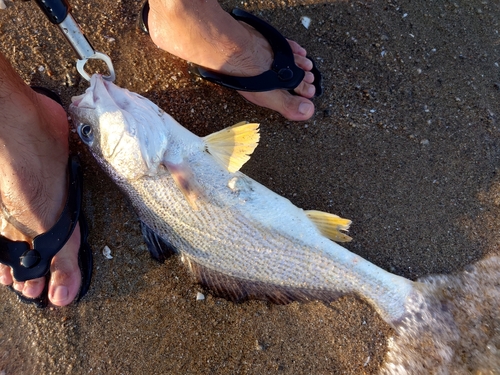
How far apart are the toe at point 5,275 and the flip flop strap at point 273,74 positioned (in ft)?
6.16

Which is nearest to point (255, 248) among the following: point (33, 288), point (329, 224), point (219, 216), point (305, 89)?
point (219, 216)

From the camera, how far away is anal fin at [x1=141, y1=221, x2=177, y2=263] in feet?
7.88

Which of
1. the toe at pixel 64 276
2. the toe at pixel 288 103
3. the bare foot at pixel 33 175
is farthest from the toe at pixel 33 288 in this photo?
the toe at pixel 288 103

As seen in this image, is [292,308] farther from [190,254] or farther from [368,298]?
[190,254]

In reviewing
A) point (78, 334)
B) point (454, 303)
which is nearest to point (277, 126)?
point (454, 303)

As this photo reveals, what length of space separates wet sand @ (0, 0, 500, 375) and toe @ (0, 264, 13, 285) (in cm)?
20

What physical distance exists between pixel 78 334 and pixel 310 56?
260 cm

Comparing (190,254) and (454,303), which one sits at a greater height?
(190,254)

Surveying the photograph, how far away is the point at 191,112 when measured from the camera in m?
2.64

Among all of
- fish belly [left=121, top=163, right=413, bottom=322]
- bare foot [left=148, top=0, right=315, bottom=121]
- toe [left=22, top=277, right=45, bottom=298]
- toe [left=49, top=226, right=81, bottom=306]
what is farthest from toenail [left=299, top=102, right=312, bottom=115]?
toe [left=22, top=277, right=45, bottom=298]

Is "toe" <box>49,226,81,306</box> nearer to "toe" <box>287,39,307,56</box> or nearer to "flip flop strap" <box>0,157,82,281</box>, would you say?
"flip flop strap" <box>0,157,82,281</box>

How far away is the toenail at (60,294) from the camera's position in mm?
2418

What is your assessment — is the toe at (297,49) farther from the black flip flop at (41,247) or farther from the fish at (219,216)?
the black flip flop at (41,247)

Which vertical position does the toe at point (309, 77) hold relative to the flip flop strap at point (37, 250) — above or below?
below
